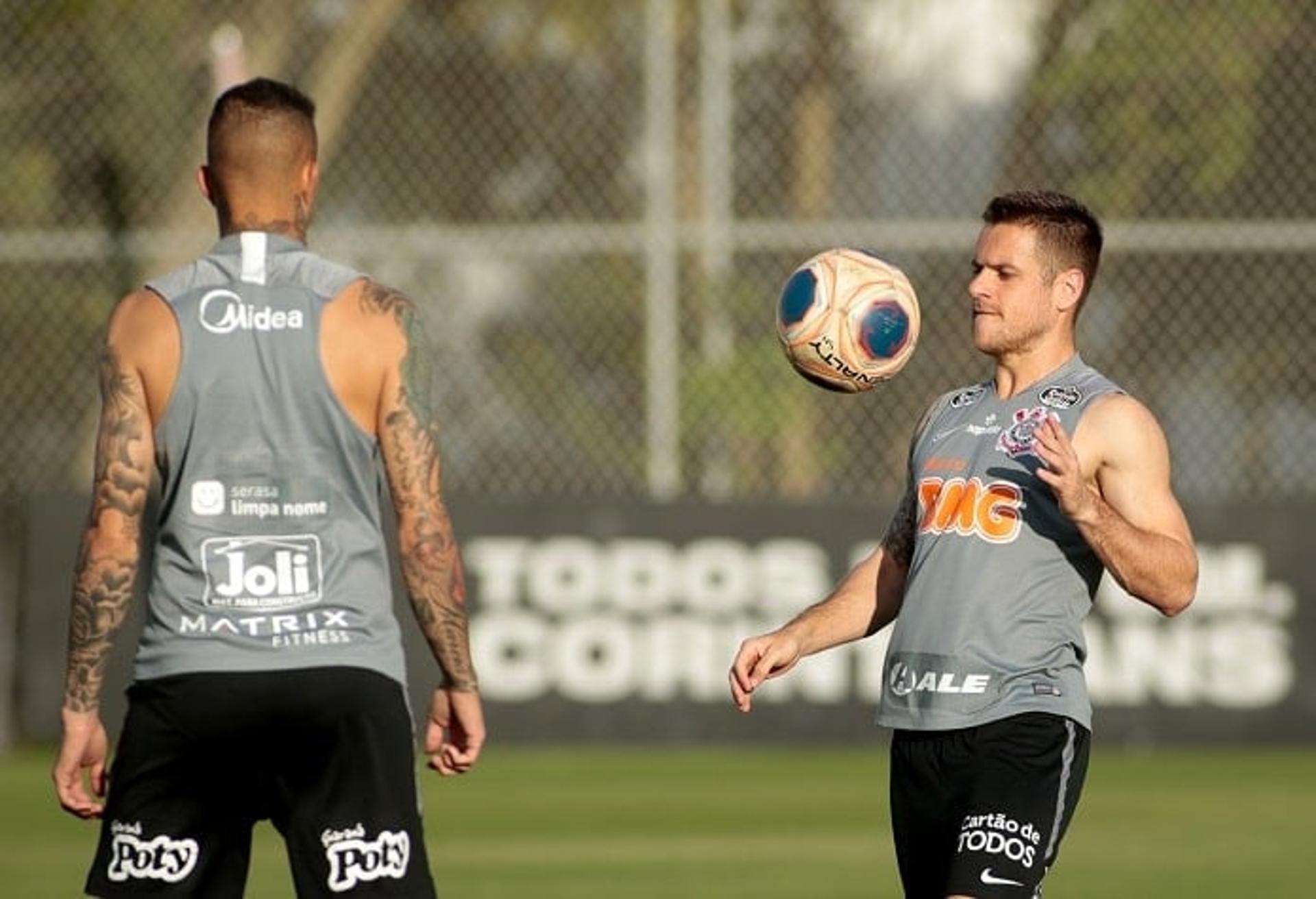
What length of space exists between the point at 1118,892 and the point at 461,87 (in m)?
7.91

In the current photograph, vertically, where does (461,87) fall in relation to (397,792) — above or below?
above

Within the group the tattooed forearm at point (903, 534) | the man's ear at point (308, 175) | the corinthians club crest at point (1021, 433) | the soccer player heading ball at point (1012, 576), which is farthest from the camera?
the tattooed forearm at point (903, 534)

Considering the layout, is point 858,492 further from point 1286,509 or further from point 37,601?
point 37,601

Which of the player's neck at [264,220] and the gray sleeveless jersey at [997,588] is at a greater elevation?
the player's neck at [264,220]

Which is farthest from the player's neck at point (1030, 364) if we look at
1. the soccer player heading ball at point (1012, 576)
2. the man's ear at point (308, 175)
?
the man's ear at point (308, 175)

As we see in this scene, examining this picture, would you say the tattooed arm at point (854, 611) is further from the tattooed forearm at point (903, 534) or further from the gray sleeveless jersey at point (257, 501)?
the gray sleeveless jersey at point (257, 501)

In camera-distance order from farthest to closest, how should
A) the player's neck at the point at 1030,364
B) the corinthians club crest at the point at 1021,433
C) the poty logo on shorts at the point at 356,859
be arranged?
the player's neck at the point at 1030,364, the corinthians club crest at the point at 1021,433, the poty logo on shorts at the point at 356,859

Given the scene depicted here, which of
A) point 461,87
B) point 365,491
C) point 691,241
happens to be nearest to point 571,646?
point 691,241

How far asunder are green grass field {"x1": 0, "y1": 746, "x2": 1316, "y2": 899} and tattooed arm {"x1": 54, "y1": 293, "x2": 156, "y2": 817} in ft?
13.6

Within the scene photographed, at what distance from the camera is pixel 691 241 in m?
16.2

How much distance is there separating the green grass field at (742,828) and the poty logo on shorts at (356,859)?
4289 millimetres

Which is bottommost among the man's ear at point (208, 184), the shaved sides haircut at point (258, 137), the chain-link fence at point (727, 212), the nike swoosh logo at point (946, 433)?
the nike swoosh logo at point (946, 433)

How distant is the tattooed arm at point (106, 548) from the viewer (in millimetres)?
6027

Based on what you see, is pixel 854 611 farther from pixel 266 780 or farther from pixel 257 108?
pixel 257 108
